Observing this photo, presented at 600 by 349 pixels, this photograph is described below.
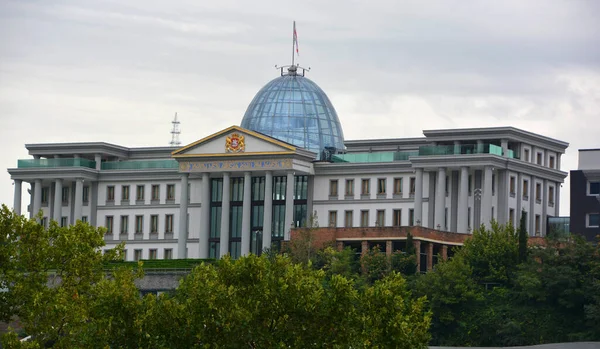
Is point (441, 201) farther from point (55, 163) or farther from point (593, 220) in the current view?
point (55, 163)

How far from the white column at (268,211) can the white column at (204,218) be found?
6879 millimetres

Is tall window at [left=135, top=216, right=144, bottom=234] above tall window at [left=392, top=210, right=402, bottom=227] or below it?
below

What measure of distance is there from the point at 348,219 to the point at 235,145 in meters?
12.9

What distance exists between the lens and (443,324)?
4906 inches

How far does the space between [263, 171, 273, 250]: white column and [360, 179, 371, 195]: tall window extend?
28.9ft

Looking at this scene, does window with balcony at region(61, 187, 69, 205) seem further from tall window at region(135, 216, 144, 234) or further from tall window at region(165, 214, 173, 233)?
tall window at region(165, 214, 173, 233)

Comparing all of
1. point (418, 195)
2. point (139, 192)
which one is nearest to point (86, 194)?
point (139, 192)

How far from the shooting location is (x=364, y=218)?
158 meters

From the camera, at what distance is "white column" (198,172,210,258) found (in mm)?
160000

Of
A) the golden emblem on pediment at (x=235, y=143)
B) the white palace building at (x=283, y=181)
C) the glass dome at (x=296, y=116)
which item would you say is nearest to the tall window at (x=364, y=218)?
the white palace building at (x=283, y=181)

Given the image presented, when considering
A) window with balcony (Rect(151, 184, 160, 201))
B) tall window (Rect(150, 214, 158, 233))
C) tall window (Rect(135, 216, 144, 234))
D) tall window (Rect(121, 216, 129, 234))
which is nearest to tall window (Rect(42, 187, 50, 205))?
tall window (Rect(121, 216, 129, 234))

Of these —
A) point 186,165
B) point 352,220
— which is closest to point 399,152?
point 352,220

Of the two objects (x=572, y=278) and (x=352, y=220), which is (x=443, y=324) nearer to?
(x=572, y=278)

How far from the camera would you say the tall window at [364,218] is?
158m
